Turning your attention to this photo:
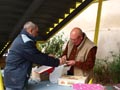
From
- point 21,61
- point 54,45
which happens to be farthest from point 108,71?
point 21,61

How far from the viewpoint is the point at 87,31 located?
27.0 feet

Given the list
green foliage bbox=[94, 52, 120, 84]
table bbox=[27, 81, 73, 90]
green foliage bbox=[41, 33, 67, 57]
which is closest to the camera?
table bbox=[27, 81, 73, 90]

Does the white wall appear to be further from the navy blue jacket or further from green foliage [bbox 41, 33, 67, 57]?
the navy blue jacket

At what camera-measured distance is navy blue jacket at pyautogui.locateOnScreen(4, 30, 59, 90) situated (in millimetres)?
3293

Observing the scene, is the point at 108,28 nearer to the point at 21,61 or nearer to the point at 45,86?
the point at 45,86

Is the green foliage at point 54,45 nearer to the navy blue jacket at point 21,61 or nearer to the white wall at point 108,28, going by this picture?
the white wall at point 108,28

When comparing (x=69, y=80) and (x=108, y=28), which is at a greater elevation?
(x=108, y=28)

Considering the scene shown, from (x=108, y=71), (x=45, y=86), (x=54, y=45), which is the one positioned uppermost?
(x=54, y=45)

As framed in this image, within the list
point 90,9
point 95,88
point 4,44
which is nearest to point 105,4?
point 90,9

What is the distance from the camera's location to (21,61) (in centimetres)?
331

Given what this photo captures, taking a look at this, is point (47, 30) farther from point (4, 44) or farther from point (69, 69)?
point (69, 69)

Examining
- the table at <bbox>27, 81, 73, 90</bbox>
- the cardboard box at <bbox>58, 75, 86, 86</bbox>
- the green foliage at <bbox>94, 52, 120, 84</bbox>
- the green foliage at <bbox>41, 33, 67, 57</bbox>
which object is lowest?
the green foliage at <bbox>94, 52, 120, 84</bbox>

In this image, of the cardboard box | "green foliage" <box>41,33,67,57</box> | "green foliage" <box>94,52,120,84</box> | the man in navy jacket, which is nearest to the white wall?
"green foliage" <box>94,52,120,84</box>

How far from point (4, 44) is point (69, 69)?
4.17 m
